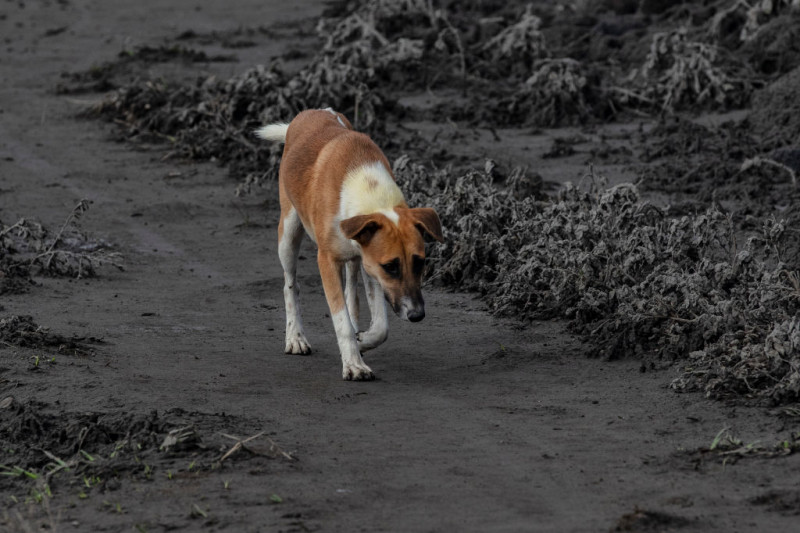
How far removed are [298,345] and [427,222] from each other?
57.5 inches

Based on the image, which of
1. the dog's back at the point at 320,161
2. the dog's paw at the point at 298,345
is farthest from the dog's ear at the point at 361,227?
the dog's paw at the point at 298,345

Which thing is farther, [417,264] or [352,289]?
[352,289]

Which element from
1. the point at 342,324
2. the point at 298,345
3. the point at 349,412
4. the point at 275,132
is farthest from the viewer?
the point at 275,132

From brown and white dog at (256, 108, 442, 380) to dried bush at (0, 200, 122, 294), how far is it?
2208 millimetres

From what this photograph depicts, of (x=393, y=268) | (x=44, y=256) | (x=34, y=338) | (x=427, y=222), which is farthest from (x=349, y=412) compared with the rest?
(x=44, y=256)

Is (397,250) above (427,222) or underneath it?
underneath

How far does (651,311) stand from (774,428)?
163 cm

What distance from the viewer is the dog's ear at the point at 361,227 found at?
6387 mm

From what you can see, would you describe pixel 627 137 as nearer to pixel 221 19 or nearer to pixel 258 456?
pixel 258 456

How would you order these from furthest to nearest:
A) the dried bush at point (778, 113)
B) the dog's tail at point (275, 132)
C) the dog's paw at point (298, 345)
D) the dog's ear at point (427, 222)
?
the dried bush at point (778, 113), the dog's tail at point (275, 132), the dog's paw at point (298, 345), the dog's ear at point (427, 222)

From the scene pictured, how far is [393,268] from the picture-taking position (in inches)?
255

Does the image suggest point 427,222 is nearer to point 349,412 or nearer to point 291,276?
point 349,412

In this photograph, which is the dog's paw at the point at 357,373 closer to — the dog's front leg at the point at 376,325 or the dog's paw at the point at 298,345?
the dog's front leg at the point at 376,325

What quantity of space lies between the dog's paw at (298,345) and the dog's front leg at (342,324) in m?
0.64
